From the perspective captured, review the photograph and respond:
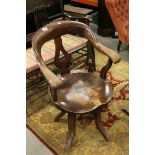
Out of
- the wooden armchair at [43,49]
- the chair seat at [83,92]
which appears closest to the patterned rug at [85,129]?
the wooden armchair at [43,49]

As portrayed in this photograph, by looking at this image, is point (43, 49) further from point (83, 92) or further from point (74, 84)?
point (83, 92)

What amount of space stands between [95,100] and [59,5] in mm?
1759

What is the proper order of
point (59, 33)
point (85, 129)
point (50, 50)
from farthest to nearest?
point (50, 50), point (85, 129), point (59, 33)

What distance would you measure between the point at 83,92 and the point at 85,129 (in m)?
0.48

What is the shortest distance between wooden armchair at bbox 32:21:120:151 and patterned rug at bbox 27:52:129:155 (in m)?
0.09

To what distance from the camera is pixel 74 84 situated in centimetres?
249

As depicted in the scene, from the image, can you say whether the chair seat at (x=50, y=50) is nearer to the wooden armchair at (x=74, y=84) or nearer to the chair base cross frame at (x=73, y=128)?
the wooden armchair at (x=74, y=84)

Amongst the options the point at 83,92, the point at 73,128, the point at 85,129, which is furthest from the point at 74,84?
the point at 85,129

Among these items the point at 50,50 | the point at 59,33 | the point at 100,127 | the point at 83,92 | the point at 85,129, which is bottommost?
the point at 85,129

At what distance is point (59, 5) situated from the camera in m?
3.61

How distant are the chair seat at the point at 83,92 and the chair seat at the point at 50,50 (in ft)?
1.14
